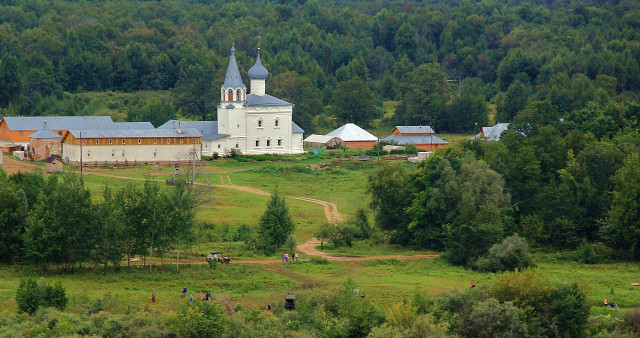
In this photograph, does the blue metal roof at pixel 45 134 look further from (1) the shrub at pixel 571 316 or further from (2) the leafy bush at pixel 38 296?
(1) the shrub at pixel 571 316

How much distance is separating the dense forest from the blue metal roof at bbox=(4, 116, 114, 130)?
8643mm

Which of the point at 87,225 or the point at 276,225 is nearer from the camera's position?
Result: the point at 87,225

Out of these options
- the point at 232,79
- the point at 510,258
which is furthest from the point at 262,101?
the point at 510,258

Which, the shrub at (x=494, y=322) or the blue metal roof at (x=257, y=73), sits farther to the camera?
the blue metal roof at (x=257, y=73)

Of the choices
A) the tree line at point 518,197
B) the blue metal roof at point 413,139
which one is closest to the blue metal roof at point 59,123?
the blue metal roof at point 413,139

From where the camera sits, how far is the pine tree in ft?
147

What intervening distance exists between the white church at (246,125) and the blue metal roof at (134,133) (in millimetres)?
2396

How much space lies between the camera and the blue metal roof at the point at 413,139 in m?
75.3

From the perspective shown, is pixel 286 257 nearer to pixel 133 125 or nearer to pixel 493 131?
pixel 133 125

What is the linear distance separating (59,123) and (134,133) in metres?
6.43

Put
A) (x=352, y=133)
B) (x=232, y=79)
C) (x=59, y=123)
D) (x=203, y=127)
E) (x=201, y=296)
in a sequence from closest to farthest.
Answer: (x=201, y=296) < (x=59, y=123) < (x=232, y=79) < (x=203, y=127) < (x=352, y=133)

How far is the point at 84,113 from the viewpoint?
84.4 m

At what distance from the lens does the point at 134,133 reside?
66.2 meters

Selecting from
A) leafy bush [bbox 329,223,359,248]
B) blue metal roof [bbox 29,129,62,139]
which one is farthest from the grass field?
blue metal roof [bbox 29,129,62,139]
